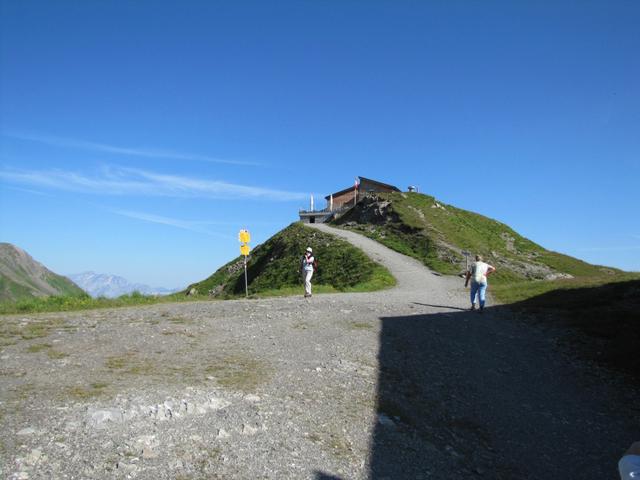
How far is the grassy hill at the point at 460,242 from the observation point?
31406 mm

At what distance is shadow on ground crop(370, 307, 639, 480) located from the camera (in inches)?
251

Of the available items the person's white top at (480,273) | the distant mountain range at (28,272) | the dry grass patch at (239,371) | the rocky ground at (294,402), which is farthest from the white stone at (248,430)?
the distant mountain range at (28,272)

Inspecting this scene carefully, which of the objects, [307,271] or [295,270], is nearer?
[307,271]

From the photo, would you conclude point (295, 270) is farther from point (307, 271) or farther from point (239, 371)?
point (239, 371)

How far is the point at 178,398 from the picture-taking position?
21.5 ft

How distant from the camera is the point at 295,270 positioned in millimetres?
35375

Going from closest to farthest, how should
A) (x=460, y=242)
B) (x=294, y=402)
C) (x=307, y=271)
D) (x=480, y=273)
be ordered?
(x=294, y=402) → (x=480, y=273) → (x=307, y=271) → (x=460, y=242)

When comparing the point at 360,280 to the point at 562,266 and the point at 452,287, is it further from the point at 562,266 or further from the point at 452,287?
the point at 562,266

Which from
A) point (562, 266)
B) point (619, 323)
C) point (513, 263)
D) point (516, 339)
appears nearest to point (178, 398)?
point (516, 339)

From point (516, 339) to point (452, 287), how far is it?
12.3 meters

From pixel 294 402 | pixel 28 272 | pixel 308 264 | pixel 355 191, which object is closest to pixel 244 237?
pixel 308 264

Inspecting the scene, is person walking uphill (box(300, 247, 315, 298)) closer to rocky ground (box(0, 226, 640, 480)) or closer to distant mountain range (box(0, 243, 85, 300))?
rocky ground (box(0, 226, 640, 480))

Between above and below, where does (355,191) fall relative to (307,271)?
above

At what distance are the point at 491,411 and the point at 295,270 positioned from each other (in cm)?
2760
